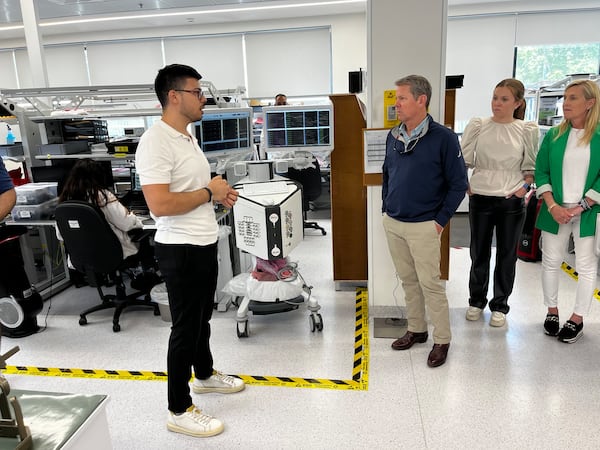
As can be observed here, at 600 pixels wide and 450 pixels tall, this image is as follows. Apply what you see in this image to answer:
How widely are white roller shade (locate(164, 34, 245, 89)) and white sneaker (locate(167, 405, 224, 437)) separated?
646cm

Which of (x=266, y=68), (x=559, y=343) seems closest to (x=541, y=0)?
(x=266, y=68)

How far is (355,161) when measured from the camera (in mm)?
3336

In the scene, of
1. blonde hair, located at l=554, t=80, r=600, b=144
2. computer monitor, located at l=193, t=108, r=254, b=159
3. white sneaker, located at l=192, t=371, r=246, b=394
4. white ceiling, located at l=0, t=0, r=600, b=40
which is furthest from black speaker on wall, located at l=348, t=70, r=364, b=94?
white ceiling, located at l=0, t=0, r=600, b=40

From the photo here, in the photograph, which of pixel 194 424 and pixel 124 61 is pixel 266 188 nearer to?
pixel 194 424

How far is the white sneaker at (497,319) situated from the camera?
293 centimetres

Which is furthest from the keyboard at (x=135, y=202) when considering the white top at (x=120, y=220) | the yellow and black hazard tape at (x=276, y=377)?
the yellow and black hazard tape at (x=276, y=377)

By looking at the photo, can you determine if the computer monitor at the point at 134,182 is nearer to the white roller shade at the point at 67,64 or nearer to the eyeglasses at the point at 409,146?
the eyeglasses at the point at 409,146

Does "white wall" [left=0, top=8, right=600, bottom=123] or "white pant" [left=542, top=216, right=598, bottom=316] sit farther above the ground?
"white wall" [left=0, top=8, right=600, bottom=123]

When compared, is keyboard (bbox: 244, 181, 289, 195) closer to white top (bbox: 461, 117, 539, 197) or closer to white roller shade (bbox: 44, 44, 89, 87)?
white top (bbox: 461, 117, 539, 197)

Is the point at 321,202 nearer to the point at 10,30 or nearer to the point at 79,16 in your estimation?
the point at 79,16

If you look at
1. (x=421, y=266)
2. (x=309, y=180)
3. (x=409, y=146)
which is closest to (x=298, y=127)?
(x=409, y=146)

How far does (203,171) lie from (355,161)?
1.69 metres

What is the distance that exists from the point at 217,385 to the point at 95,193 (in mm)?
1500

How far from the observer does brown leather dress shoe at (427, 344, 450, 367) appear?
98.5 inches
